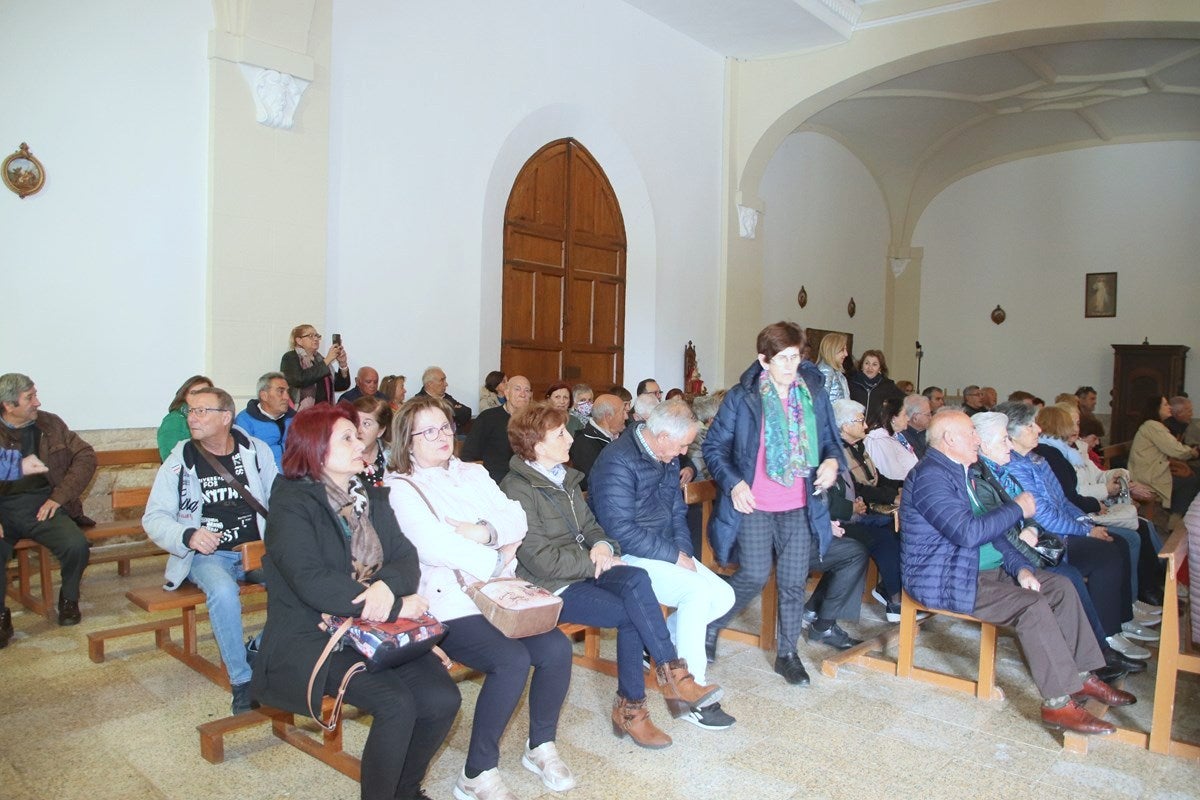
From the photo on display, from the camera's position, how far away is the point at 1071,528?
13.4ft

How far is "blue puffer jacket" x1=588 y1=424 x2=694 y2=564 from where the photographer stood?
11.6 ft

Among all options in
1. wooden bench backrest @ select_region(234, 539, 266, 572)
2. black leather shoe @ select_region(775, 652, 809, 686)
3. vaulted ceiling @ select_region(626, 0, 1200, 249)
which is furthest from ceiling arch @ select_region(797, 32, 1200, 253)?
wooden bench backrest @ select_region(234, 539, 266, 572)

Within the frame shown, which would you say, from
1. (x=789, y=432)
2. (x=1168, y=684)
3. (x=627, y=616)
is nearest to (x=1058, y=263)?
(x=789, y=432)

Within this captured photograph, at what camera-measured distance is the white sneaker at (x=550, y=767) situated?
2783mm

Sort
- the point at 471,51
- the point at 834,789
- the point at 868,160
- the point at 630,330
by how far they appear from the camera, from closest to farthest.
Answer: the point at 834,789 → the point at 471,51 → the point at 630,330 → the point at 868,160

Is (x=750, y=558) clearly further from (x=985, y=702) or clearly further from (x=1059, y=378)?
(x=1059, y=378)

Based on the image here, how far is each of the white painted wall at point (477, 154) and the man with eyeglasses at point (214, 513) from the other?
3106 millimetres

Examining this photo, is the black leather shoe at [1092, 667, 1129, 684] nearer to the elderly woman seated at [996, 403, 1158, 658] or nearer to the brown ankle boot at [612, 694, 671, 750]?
the elderly woman seated at [996, 403, 1158, 658]

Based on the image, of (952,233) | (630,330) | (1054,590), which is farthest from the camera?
(952,233)

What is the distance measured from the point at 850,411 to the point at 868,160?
9692 mm

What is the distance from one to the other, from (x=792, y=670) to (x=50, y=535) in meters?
3.51

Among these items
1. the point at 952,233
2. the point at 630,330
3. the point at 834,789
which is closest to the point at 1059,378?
the point at 952,233

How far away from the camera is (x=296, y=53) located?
19.5ft

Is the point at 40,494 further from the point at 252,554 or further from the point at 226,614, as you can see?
the point at 252,554
